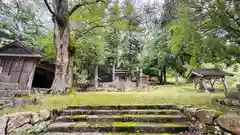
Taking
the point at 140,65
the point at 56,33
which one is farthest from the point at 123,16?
the point at 140,65

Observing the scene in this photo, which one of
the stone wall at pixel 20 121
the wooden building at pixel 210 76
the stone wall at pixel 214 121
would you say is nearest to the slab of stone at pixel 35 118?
the stone wall at pixel 20 121

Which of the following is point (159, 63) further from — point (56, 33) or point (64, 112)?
point (64, 112)

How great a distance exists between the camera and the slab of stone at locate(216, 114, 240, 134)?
7.35 ft

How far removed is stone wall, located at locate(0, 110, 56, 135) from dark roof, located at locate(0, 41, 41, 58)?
7.08m

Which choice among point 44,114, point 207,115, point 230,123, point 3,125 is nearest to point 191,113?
point 207,115

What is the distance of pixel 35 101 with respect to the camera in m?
4.72

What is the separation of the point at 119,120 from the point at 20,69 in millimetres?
8351

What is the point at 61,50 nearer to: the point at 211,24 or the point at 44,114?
the point at 44,114

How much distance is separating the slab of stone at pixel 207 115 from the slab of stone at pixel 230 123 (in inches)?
5.1

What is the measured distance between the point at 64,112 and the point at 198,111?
116 inches

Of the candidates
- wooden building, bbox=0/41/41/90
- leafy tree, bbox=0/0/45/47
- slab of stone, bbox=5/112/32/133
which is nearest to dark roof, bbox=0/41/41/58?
wooden building, bbox=0/41/41/90

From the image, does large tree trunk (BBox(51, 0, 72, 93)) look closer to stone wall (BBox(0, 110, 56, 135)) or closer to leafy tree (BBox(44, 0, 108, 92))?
leafy tree (BBox(44, 0, 108, 92))

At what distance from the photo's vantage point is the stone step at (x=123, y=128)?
3.02 m

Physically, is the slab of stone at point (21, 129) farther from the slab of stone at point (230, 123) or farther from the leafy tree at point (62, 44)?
the leafy tree at point (62, 44)
